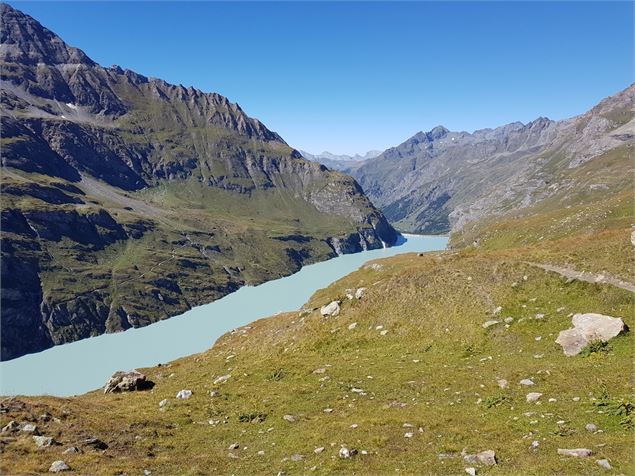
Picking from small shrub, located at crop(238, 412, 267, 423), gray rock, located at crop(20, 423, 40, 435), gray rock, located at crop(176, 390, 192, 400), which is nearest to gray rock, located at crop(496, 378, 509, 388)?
small shrub, located at crop(238, 412, 267, 423)

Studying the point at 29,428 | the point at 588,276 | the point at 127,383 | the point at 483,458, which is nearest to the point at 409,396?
the point at 483,458

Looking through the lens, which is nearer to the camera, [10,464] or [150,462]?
[10,464]

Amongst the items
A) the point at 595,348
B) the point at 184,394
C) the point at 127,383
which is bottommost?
the point at 595,348

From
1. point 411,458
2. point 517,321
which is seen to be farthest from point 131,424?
point 517,321

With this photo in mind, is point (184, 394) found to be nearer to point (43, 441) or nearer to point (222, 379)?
point (222, 379)

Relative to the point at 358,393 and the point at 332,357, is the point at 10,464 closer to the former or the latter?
the point at 358,393

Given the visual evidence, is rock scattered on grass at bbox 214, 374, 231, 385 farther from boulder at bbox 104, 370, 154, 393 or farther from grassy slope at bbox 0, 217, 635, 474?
boulder at bbox 104, 370, 154, 393
